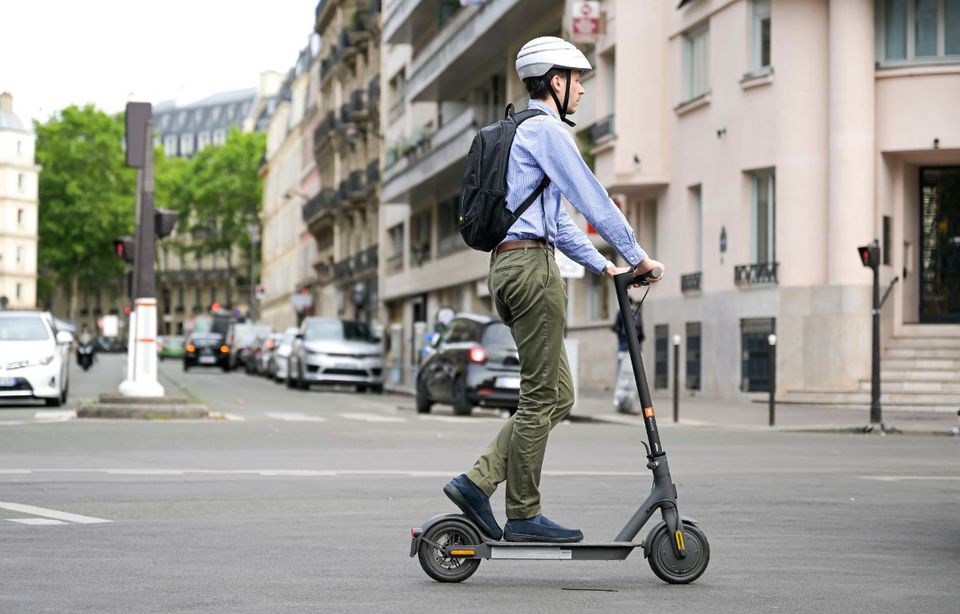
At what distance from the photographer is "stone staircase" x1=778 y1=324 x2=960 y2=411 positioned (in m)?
27.8

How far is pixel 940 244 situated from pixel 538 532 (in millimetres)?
24757

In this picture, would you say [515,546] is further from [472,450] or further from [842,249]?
[842,249]

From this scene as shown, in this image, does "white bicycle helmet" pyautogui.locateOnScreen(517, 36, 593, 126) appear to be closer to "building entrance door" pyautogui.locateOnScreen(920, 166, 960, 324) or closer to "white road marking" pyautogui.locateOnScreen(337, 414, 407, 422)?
"white road marking" pyautogui.locateOnScreen(337, 414, 407, 422)

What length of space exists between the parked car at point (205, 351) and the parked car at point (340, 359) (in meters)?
25.3

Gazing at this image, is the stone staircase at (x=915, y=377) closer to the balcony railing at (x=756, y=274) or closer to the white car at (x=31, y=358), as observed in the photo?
the balcony railing at (x=756, y=274)

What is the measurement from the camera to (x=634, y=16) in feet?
117

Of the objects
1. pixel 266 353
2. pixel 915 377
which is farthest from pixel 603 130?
pixel 266 353

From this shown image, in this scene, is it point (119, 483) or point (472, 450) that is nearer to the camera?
point (119, 483)

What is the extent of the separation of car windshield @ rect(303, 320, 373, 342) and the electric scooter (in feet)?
112

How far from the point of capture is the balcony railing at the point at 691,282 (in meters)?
33.8

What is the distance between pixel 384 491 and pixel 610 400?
20865mm

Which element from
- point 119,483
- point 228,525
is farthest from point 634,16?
point 228,525

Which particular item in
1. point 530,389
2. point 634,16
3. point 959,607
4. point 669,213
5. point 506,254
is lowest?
point 959,607

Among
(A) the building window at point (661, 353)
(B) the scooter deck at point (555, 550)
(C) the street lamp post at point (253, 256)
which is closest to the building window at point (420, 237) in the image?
(A) the building window at point (661, 353)
